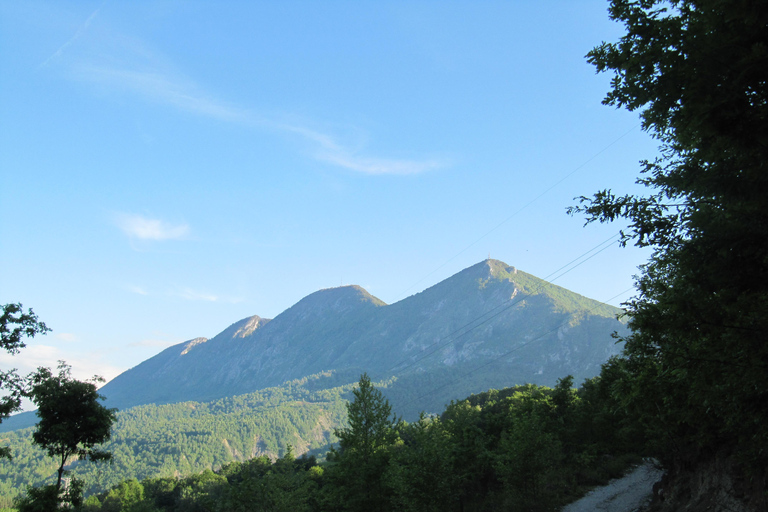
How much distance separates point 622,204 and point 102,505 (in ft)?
324

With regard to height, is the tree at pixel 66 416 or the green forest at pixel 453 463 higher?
the tree at pixel 66 416

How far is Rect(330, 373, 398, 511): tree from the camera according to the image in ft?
81.0

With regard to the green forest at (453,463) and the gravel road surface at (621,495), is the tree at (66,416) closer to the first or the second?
the green forest at (453,463)

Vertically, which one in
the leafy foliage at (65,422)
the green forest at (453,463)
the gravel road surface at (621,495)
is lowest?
the gravel road surface at (621,495)

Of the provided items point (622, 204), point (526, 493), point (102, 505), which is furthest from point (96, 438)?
point (102, 505)

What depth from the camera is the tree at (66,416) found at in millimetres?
20766

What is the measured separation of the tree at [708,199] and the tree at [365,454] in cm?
1913

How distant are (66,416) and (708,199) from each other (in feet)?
88.0

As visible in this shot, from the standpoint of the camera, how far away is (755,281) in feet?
24.8

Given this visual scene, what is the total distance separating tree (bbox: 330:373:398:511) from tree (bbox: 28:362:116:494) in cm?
1278

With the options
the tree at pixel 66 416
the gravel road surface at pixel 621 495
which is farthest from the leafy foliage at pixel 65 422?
the gravel road surface at pixel 621 495

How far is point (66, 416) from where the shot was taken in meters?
21.3

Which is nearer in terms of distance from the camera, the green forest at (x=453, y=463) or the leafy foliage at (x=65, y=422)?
the leafy foliage at (x=65, y=422)

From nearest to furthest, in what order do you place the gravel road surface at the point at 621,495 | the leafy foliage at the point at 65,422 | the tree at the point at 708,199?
the tree at the point at 708,199 → the leafy foliage at the point at 65,422 → the gravel road surface at the point at 621,495
